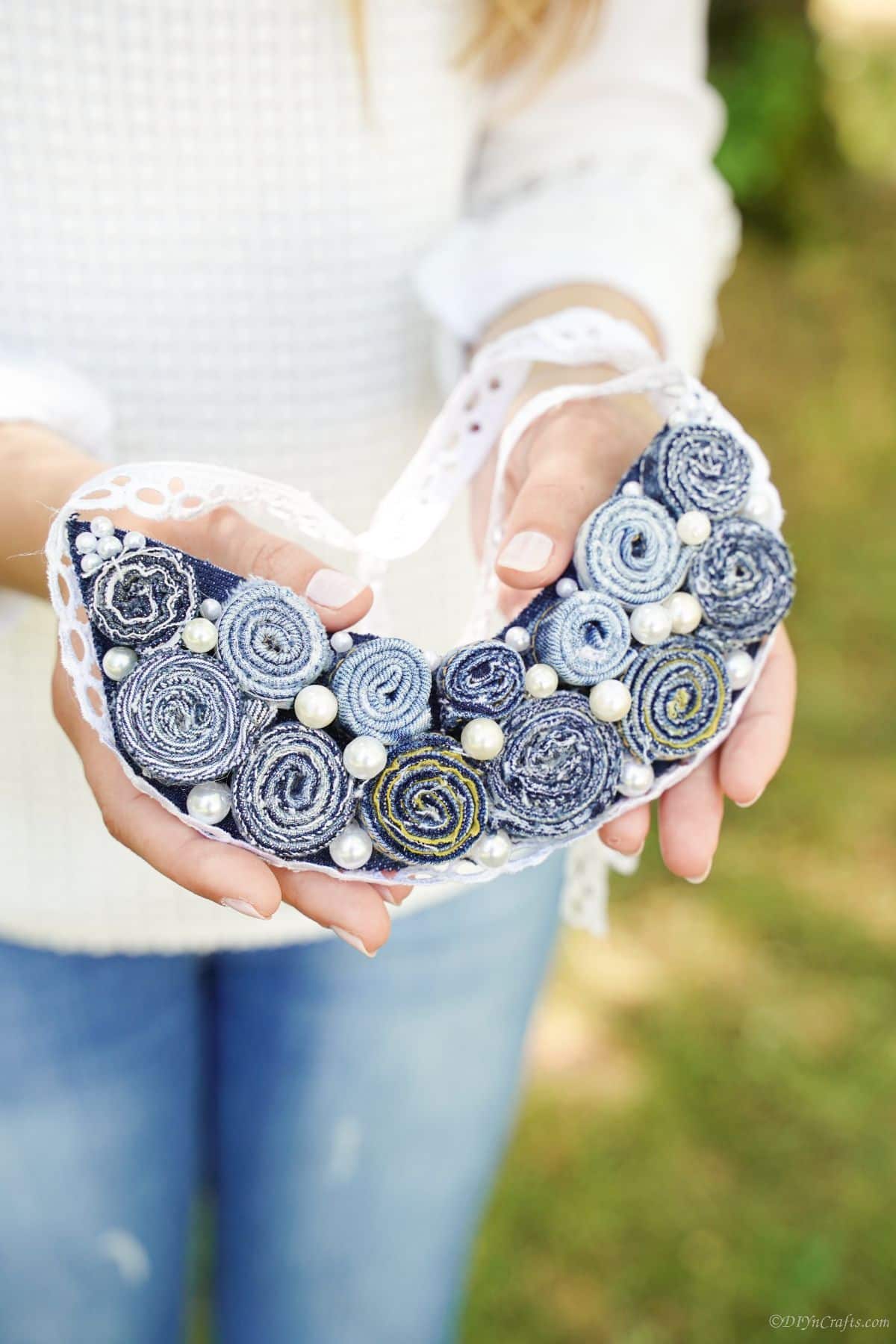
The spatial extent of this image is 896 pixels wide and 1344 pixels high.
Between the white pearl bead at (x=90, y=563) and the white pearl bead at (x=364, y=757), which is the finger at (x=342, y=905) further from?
the white pearl bead at (x=90, y=563)

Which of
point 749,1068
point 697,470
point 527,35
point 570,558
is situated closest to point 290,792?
point 570,558

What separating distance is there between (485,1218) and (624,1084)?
1.14 ft

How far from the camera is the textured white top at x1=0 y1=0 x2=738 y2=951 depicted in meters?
0.96

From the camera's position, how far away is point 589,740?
2.76ft

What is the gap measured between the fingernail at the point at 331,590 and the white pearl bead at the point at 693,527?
241mm

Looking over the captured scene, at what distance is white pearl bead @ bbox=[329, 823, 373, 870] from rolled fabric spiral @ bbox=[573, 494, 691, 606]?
23 cm

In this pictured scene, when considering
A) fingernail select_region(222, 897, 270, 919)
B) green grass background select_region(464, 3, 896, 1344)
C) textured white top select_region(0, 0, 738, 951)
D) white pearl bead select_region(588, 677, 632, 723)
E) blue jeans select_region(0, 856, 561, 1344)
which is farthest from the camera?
green grass background select_region(464, 3, 896, 1344)

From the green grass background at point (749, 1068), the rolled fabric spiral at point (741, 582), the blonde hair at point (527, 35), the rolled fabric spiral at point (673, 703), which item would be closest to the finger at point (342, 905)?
the rolled fabric spiral at point (673, 703)

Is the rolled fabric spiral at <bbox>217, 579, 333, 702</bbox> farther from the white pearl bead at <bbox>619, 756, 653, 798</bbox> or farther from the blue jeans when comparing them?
the blue jeans

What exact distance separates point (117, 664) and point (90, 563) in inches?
2.5

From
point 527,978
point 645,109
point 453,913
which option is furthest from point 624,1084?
point 645,109

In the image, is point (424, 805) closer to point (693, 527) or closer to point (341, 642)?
point (341, 642)

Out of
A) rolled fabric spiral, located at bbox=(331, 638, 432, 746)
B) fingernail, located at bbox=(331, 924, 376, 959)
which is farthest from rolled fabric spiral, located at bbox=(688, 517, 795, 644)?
fingernail, located at bbox=(331, 924, 376, 959)

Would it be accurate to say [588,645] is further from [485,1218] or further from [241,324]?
[485,1218]
